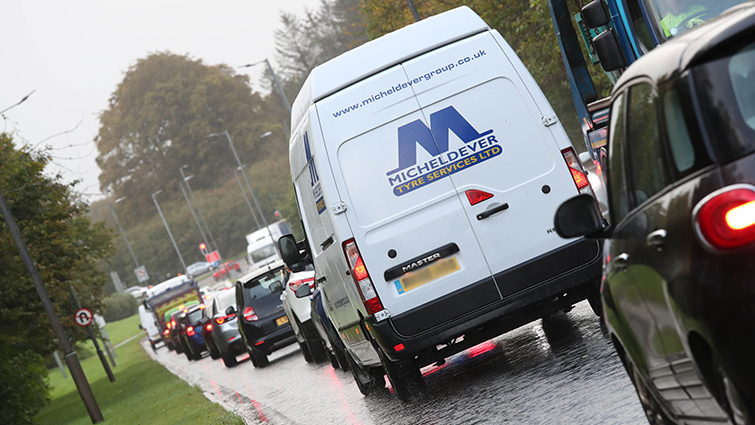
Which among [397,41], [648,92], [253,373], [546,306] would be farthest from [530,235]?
[253,373]

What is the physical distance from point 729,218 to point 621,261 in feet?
3.91

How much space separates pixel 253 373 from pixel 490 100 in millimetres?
14383

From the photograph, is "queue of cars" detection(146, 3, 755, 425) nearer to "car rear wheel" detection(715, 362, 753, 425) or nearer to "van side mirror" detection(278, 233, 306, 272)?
"van side mirror" detection(278, 233, 306, 272)

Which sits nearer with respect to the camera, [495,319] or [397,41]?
[495,319]

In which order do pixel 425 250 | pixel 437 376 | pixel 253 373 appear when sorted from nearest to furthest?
pixel 425 250 < pixel 437 376 < pixel 253 373

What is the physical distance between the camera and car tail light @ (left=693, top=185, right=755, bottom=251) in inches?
131

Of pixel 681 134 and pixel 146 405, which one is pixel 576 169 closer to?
pixel 681 134

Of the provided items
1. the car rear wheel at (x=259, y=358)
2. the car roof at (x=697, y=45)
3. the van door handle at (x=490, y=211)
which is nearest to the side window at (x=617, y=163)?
the car roof at (x=697, y=45)

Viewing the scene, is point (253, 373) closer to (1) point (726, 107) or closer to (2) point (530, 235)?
(2) point (530, 235)

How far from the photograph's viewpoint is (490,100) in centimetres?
871

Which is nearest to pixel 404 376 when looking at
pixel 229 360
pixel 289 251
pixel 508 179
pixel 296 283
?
pixel 508 179

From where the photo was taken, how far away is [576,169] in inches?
341

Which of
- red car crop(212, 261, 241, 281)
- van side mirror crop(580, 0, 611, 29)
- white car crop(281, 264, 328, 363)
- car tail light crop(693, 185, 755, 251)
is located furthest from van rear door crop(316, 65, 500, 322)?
red car crop(212, 261, 241, 281)

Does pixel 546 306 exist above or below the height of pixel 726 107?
below
